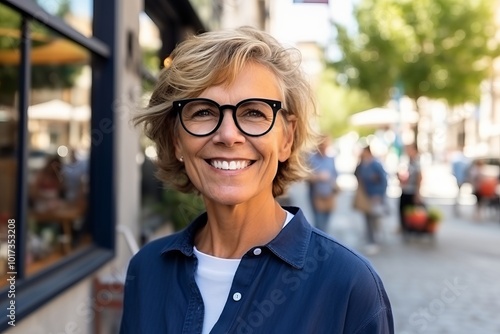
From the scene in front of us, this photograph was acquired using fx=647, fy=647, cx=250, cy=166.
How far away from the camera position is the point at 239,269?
1.65m

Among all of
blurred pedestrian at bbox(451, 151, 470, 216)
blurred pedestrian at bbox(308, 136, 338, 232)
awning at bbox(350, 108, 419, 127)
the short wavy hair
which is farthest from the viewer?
awning at bbox(350, 108, 419, 127)

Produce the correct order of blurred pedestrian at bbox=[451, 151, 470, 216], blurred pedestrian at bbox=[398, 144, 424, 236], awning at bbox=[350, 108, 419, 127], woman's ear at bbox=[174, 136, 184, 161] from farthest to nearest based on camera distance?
1. awning at bbox=[350, 108, 419, 127]
2. blurred pedestrian at bbox=[451, 151, 470, 216]
3. blurred pedestrian at bbox=[398, 144, 424, 236]
4. woman's ear at bbox=[174, 136, 184, 161]

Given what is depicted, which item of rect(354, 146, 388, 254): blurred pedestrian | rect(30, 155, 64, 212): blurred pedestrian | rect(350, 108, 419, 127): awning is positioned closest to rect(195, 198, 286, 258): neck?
rect(30, 155, 64, 212): blurred pedestrian

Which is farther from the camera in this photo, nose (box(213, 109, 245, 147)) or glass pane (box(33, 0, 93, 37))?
glass pane (box(33, 0, 93, 37))

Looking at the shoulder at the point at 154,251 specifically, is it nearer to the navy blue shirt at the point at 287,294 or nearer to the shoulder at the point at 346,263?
the navy blue shirt at the point at 287,294

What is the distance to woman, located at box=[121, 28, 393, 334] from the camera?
5.12ft

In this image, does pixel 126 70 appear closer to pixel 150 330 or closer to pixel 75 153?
pixel 75 153

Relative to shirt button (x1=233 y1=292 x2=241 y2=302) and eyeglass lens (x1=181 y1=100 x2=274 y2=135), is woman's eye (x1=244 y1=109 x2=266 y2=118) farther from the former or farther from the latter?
shirt button (x1=233 y1=292 x2=241 y2=302)

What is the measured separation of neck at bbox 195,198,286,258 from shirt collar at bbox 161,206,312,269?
0.22 ft

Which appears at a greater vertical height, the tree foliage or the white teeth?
the tree foliage

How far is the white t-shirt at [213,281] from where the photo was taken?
5.47ft

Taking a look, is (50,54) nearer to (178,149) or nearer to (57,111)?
(57,111)

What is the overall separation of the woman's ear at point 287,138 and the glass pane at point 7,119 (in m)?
2.78

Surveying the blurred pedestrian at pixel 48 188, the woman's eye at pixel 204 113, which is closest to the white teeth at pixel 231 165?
the woman's eye at pixel 204 113
